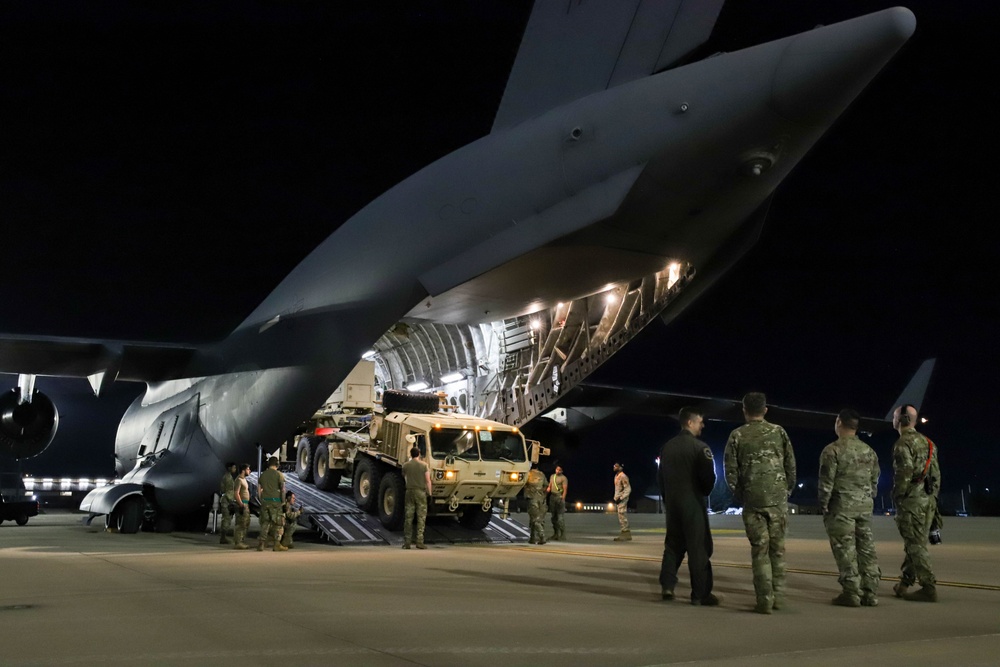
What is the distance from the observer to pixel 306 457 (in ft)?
57.3

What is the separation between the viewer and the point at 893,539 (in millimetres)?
16391

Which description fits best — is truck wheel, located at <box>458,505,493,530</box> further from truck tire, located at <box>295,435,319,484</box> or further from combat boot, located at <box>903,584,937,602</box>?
combat boot, located at <box>903,584,937,602</box>

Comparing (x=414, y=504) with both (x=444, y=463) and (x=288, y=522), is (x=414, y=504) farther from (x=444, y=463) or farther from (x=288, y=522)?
(x=288, y=522)

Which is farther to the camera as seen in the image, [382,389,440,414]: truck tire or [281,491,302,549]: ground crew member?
[382,389,440,414]: truck tire

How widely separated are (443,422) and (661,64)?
659 cm

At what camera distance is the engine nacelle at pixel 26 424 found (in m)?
18.3

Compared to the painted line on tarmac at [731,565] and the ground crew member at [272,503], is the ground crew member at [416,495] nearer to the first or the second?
the painted line on tarmac at [731,565]

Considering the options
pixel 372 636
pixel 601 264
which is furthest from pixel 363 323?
pixel 372 636

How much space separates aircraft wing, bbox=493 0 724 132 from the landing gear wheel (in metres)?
10.3

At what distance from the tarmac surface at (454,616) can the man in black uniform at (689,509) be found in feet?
0.68

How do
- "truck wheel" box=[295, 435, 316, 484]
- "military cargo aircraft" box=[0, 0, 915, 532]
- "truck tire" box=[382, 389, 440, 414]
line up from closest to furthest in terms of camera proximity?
"military cargo aircraft" box=[0, 0, 915, 532] → "truck tire" box=[382, 389, 440, 414] → "truck wheel" box=[295, 435, 316, 484]

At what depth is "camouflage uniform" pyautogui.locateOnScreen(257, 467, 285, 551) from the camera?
12.5 meters

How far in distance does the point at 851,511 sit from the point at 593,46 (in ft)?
24.7

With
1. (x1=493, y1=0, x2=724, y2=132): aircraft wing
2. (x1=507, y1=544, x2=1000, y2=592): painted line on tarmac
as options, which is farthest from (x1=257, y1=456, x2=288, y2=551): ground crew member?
(x1=493, y1=0, x2=724, y2=132): aircraft wing
